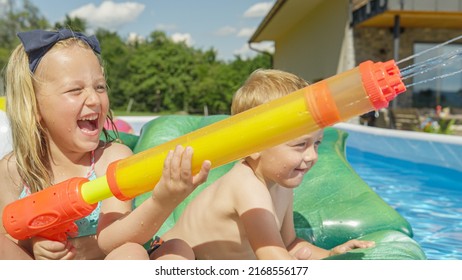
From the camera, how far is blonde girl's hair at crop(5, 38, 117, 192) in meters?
1.61

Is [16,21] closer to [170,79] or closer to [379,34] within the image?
[170,79]

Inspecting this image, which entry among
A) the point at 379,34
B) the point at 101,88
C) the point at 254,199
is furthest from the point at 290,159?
the point at 379,34

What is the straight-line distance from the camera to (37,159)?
164 centimetres

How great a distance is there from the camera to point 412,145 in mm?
6695

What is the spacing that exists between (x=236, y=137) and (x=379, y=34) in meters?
12.0

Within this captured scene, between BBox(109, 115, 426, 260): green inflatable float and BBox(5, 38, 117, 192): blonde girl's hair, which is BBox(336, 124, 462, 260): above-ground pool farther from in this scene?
BBox(5, 38, 117, 192): blonde girl's hair

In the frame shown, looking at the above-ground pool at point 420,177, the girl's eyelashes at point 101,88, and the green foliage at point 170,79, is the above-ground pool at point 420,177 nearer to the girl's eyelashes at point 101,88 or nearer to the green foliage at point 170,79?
the girl's eyelashes at point 101,88

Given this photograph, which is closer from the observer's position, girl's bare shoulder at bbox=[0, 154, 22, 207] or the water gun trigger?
Result: the water gun trigger

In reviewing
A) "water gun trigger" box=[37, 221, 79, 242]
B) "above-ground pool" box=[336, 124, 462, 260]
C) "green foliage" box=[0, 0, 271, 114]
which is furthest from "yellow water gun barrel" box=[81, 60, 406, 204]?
"green foliage" box=[0, 0, 271, 114]

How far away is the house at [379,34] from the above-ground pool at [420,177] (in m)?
3.13

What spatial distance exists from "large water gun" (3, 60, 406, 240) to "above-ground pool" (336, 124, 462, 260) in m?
2.34

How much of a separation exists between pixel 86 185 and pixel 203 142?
0.36 meters

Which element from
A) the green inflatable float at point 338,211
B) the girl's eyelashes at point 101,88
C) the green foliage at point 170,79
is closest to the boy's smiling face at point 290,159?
the green inflatable float at point 338,211
